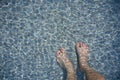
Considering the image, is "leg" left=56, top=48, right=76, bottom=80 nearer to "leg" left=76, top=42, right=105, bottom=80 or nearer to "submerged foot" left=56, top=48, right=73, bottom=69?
"submerged foot" left=56, top=48, right=73, bottom=69

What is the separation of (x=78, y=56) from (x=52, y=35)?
0.61 meters

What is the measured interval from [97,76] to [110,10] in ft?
4.33

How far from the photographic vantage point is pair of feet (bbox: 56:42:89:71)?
3.86 metres

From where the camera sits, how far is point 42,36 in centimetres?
395

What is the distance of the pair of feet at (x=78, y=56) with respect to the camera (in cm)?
386

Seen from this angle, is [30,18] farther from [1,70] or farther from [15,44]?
[1,70]

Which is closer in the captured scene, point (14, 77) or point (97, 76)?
point (97, 76)

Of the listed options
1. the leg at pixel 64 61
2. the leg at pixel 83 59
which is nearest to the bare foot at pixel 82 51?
the leg at pixel 83 59

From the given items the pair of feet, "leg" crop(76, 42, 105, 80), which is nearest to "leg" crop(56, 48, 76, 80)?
the pair of feet

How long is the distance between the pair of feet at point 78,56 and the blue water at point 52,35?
0.08 m

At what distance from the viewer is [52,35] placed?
3963mm

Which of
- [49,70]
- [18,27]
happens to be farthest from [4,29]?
[49,70]

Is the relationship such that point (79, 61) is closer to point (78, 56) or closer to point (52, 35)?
point (78, 56)

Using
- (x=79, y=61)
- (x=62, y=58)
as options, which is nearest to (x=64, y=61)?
(x=62, y=58)
